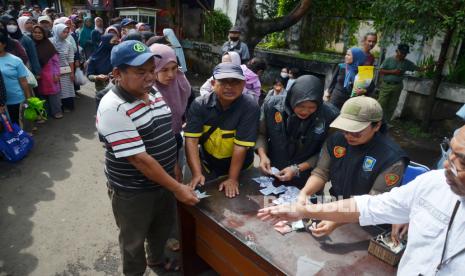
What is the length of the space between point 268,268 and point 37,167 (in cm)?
433

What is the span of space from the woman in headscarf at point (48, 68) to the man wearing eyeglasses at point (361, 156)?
18.7ft

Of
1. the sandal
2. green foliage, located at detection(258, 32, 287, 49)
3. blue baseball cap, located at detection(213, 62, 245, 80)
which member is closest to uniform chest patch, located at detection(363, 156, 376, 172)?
blue baseball cap, located at detection(213, 62, 245, 80)

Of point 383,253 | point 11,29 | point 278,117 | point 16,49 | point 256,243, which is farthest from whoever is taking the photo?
point 11,29

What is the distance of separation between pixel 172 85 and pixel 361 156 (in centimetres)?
179

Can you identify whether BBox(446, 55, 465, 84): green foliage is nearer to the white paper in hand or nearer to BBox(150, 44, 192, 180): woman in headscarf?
BBox(150, 44, 192, 180): woman in headscarf

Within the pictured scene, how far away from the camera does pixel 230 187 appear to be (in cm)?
242

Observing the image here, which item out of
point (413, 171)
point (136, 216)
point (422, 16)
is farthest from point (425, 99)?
point (136, 216)

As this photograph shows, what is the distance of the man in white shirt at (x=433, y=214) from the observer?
1240 millimetres

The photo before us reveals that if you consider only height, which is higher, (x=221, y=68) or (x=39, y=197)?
(x=221, y=68)

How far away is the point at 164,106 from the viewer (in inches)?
91.3

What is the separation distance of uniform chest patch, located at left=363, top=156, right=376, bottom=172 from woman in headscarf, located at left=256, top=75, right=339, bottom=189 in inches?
19.4

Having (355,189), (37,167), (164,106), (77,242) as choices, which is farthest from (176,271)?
(37,167)

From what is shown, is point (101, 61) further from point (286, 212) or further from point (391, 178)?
point (391, 178)

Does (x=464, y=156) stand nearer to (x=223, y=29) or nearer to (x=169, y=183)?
(x=169, y=183)
